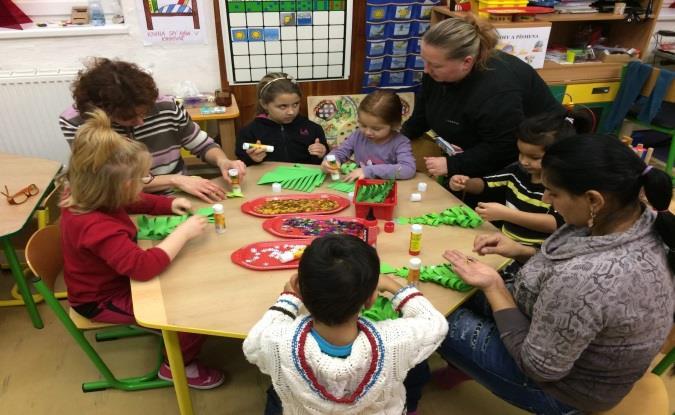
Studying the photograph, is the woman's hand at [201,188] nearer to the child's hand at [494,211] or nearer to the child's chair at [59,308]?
the child's chair at [59,308]

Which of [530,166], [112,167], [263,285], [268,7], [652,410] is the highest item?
[268,7]

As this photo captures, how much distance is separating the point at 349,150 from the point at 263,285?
1.26m

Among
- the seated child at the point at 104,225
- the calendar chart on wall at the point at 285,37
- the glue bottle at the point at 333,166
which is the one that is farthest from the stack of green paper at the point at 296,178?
the calendar chart on wall at the point at 285,37

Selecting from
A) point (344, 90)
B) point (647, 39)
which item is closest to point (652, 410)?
point (344, 90)

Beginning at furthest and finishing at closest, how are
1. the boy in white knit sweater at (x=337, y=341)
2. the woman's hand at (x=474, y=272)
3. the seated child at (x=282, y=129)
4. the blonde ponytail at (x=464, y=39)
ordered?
the seated child at (x=282, y=129)
the blonde ponytail at (x=464, y=39)
the woman's hand at (x=474, y=272)
the boy in white knit sweater at (x=337, y=341)

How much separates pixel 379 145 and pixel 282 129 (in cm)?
57

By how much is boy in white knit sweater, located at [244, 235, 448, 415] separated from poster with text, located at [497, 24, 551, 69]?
2784 mm

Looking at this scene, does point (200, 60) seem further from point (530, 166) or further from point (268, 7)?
point (530, 166)

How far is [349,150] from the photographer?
2547 millimetres

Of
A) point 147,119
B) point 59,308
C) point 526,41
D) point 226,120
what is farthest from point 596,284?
point 526,41

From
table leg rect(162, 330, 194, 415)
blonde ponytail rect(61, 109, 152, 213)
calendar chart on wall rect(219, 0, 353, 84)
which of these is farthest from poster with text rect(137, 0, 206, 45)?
table leg rect(162, 330, 194, 415)

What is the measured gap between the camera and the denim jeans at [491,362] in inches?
57.9

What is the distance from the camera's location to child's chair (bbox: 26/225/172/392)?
1676 mm

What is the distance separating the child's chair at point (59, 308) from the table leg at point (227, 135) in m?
1.48
